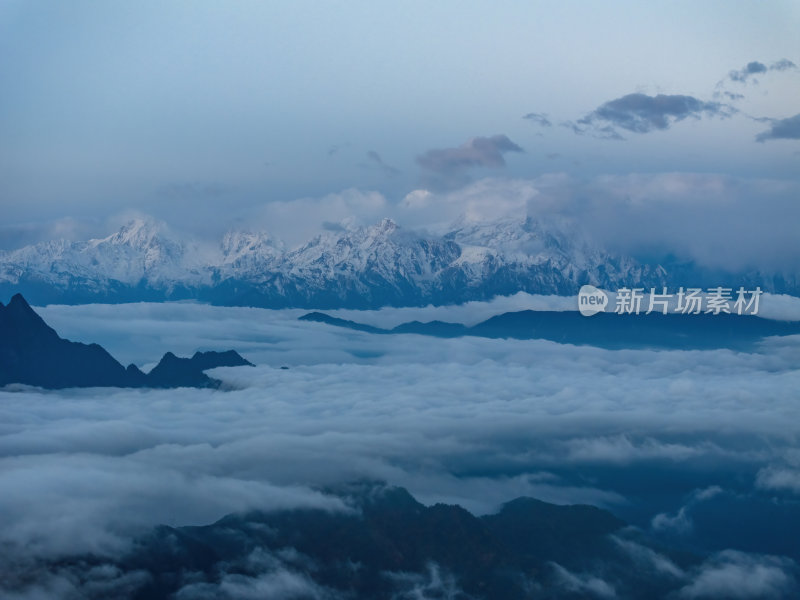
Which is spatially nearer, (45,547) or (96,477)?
(45,547)

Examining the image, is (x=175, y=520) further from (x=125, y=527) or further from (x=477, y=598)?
(x=477, y=598)

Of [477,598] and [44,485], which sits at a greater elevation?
[44,485]

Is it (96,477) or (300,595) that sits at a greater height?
(96,477)

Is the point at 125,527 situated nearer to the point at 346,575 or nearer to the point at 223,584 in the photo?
the point at 223,584

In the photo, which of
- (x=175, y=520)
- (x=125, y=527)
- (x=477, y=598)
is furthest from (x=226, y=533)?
(x=477, y=598)

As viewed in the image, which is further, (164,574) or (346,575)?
(346,575)

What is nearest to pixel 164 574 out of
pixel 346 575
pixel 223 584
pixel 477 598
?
pixel 223 584

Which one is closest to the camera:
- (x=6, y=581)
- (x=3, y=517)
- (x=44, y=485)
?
(x=6, y=581)

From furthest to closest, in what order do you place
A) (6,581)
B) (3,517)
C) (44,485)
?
1. (44,485)
2. (3,517)
3. (6,581)
